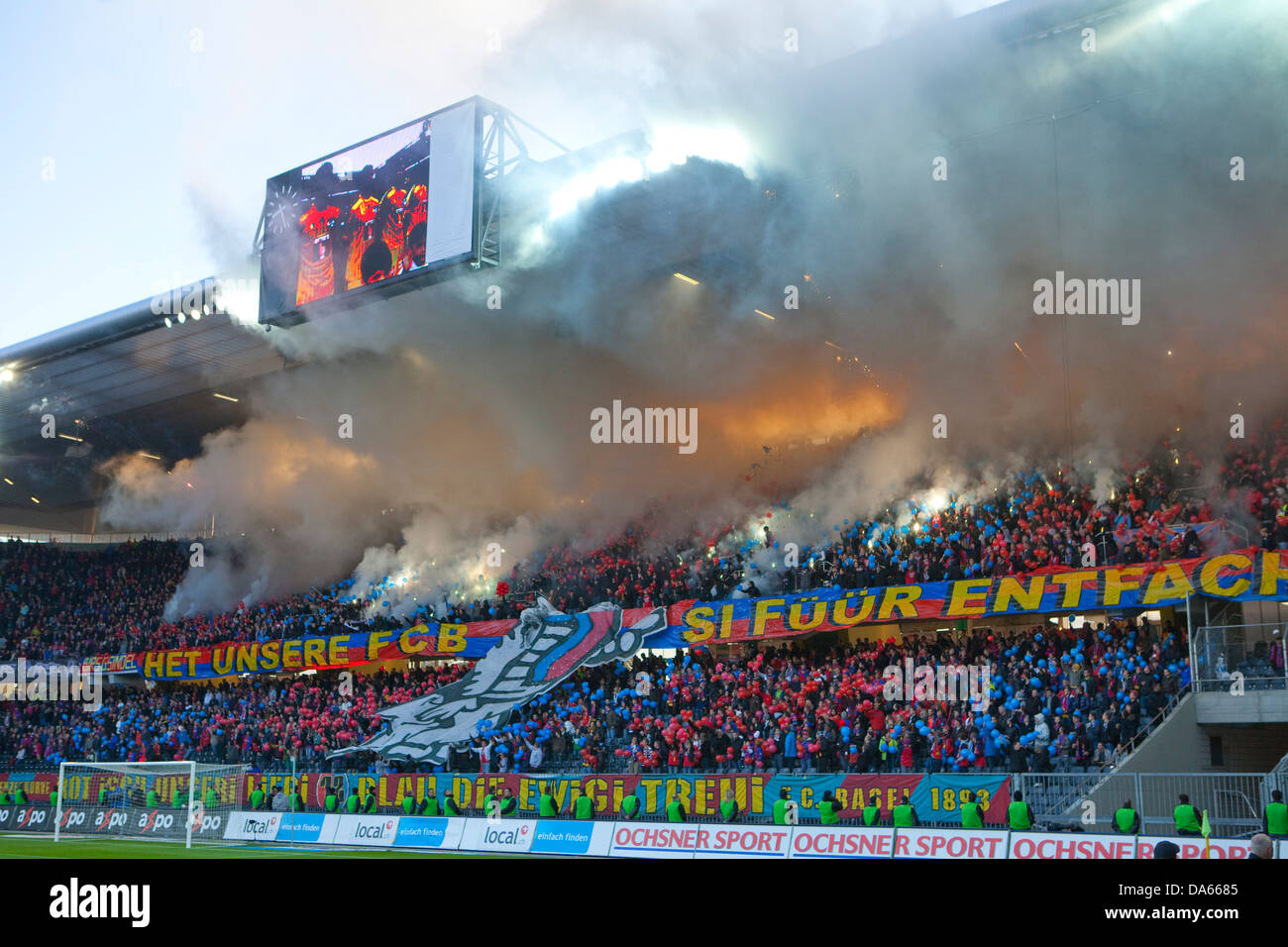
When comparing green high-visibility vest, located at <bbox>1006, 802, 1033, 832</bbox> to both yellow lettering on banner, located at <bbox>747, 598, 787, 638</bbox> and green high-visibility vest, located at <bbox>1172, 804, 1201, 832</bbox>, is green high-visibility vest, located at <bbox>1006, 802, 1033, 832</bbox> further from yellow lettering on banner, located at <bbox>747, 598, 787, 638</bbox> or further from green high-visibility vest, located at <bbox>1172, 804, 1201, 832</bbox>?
yellow lettering on banner, located at <bbox>747, 598, 787, 638</bbox>

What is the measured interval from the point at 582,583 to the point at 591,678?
4.77 m

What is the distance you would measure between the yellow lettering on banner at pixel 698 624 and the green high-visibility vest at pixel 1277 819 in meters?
17.9

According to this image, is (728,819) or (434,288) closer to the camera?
(728,819)

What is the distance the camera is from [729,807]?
24.1 m

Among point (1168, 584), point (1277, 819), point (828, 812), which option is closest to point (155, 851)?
point (828, 812)

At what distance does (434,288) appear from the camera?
115ft

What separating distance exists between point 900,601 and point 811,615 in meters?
2.50

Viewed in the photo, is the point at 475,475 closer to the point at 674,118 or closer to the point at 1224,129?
the point at 674,118

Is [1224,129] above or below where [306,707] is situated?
above

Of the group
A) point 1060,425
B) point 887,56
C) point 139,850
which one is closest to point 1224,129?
point 887,56

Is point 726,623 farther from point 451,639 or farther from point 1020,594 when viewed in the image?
point 451,639

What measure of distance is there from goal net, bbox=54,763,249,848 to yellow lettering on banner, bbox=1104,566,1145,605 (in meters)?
21.6

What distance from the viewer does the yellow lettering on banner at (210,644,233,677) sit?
142 feet

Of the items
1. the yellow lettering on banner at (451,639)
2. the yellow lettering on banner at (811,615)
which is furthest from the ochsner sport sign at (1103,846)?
the yellow lettering on banner at (451,639)
